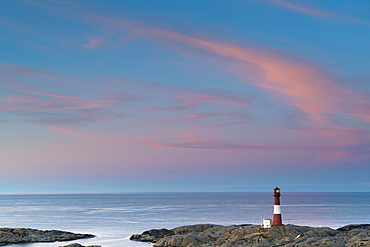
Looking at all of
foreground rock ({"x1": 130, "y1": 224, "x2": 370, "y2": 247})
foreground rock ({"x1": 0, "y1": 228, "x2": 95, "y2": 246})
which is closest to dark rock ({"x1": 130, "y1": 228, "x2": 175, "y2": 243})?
foreground rock ({"x1": 0, "y1": 228, "x2": 95, "y2": 246})

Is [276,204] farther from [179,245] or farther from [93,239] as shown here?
[93,239]

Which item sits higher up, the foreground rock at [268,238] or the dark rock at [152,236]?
the foreground rock at [268,238]

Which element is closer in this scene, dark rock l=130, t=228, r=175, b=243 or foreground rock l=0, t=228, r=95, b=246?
foreground rock l=0, t=228, r=95, b=246

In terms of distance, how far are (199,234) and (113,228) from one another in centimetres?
4196

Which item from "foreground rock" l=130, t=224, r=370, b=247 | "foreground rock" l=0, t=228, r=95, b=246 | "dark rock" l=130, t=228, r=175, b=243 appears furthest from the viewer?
"dark rock" l=130, t=228, r=175, b=243

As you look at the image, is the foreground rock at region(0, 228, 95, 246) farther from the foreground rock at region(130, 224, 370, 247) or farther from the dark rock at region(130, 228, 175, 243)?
the foreground rock at region(130, 224, 370, 247)

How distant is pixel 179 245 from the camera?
55281 millimetres

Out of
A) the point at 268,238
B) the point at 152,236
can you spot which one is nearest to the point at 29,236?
the point at 152,236

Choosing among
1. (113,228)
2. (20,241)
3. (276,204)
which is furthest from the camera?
(113,228)

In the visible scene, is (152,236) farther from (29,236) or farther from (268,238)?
(268,238)

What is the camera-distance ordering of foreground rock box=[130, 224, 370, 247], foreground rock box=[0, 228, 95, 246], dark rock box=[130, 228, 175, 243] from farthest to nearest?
dark rock box=[130, 228, 175, 243]
foreground rock box=[0, 228, 95, 246]
foreground rock box=[130, 224, 370, 247]

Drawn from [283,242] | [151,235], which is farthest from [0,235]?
[283,242]

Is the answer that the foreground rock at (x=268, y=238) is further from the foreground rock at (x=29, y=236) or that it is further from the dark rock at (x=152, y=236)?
the foreground rock at (x=29, y=236)

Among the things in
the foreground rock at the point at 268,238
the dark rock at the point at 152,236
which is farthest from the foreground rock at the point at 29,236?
the foreground rock at the point at 268,238
